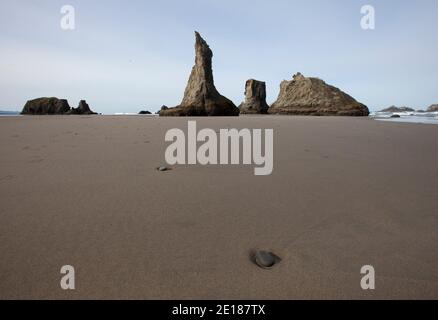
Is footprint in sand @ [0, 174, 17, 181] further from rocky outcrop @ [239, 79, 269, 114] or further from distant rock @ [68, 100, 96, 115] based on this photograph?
rocky outcrop @ [239, 79, 269, 114]

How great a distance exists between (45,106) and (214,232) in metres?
41.1

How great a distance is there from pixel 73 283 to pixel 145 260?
0.30 meters

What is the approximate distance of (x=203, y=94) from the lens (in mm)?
26828

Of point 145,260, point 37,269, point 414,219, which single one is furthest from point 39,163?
point 414,219

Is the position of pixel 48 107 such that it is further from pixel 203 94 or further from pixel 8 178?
pixel 8 178

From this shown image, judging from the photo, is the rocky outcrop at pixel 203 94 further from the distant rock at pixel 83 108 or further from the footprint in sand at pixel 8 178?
the footprint in sand at pixel 8 178

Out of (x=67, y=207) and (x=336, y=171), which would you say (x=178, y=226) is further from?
(x=336, y=171)

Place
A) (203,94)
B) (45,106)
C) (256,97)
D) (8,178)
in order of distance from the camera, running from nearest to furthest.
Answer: (8,178)
(203,94)
(45,106)
(256,97)

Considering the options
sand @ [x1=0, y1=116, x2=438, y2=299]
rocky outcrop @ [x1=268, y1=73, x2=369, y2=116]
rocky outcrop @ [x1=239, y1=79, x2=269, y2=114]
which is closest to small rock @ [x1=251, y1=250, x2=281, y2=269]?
sand @ [x1=0, y1=116, x2=438, y2=299]

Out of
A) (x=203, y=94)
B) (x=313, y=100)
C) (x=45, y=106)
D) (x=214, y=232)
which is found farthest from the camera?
(x=313, y=100)

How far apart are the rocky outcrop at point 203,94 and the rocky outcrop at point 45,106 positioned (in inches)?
728

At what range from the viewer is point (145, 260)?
119 centimetres

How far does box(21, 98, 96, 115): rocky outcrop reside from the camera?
1329 inches

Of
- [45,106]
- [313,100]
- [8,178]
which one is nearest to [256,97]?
[313,100]
